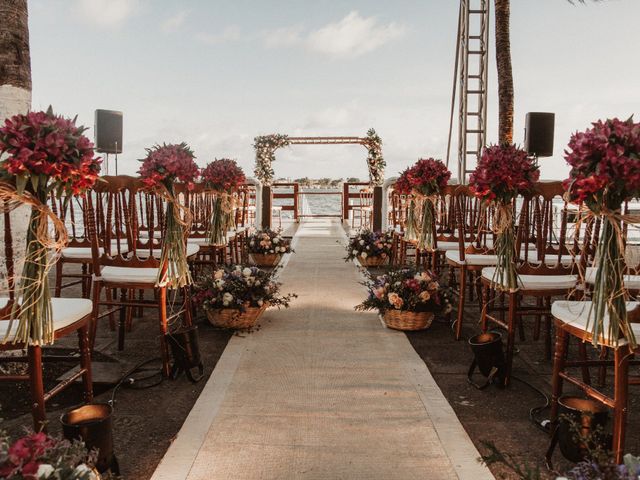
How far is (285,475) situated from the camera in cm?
190

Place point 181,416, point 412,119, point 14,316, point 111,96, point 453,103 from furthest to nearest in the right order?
point 111,96 < point 412,119 < point 453,103 < point 181,416 < point 14,316

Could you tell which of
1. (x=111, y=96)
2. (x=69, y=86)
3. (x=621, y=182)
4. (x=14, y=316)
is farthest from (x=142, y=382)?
(x=111, y=96)

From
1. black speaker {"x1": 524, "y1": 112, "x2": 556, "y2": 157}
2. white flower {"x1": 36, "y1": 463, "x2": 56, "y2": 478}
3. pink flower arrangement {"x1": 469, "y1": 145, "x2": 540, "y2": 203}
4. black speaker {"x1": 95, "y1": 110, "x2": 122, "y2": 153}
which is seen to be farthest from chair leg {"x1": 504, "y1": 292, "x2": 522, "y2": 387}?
black speaker {"x1": 95, "y1": 110, "x2": 122, "y2": 153}

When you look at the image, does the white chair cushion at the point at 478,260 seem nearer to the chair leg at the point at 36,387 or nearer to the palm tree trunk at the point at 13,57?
the chair leg at the point at 36,387

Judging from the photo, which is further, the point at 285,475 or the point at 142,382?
the point at 142,382

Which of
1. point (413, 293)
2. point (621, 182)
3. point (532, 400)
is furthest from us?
point (413, 293)

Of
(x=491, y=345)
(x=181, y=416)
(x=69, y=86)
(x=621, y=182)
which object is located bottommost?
(x=181, y=416)

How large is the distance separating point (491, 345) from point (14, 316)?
2.07 metres

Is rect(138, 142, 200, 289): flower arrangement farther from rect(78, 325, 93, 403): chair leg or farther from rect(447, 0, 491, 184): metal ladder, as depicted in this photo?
rect(447, 0, 491, 184): metal ladder

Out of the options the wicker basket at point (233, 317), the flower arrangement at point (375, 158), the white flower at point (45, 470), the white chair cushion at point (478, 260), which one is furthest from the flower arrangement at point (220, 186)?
Answer: the flower arrangement at point (375, 158)

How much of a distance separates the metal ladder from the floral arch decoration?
3584 millimetres

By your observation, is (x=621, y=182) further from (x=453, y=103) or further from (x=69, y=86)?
(x=453, y=103)

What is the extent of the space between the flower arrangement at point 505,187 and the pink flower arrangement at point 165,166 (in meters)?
1.51

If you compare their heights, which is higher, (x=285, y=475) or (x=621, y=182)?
(x=621, y=182)
